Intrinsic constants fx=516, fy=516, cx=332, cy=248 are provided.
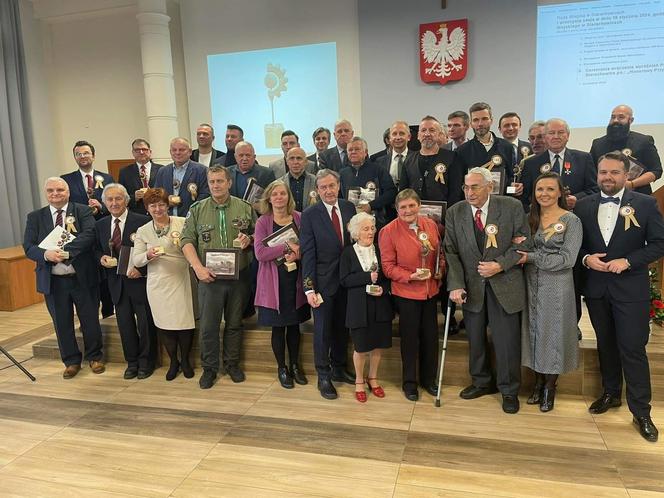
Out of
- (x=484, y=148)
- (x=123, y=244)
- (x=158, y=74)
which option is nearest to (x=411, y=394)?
(x=484, y=148)

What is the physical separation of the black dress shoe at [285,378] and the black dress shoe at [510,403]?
1.44 meters

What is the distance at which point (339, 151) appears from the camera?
14.8ft

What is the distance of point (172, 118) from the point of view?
770 cm

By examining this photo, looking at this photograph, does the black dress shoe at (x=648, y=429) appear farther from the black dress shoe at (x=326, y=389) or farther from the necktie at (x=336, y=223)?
the necktie at (x=336, y=223)

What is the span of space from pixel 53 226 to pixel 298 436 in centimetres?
245

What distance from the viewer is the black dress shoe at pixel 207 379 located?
3751 millimetres

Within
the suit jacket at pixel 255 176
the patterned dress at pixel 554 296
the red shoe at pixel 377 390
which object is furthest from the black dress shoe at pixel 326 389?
the suit jacket at pixel 255 176

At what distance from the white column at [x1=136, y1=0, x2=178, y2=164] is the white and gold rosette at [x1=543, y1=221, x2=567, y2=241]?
6111 mm

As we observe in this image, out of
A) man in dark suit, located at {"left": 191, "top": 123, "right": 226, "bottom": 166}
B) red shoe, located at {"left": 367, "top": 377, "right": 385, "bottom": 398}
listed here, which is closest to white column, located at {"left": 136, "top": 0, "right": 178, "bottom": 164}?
man in dark suit, located at {"left": 191, "top": 123, "right": 226, "bottom": 166}

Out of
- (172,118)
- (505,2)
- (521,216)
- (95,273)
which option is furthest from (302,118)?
(521,216)

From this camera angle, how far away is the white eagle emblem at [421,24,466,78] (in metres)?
6.66

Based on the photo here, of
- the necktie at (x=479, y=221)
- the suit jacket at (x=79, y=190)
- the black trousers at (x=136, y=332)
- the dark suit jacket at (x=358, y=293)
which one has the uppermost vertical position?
the suit jacket at (x=79, y=190)

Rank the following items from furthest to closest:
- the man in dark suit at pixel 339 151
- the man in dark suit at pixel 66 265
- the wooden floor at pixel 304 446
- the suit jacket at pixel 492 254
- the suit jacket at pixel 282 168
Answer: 1. the suit jacket at pixel 282 168
2. the man in dark suit at pixel 339 151
3. the man in dark suit at pixel 66 265
4. the suit jacket at pixel 492 254
5. the wooden floor at pixel 304 446

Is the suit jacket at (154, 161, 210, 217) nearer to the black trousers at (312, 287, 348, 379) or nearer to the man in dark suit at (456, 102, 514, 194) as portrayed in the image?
the black trousers at (312, 287, 348, 379)
